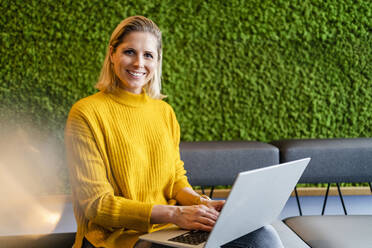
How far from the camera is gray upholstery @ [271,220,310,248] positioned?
129cm

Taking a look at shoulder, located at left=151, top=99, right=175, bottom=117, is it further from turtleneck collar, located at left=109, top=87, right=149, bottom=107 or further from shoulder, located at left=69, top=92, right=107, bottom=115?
shoulder, located at left=69, top=92, right=107, bottom=115

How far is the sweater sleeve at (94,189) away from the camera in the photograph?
99 centimetres

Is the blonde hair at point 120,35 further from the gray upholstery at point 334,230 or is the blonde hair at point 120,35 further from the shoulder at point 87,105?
the gray upholstery at point 334,230

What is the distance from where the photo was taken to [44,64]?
3020mm

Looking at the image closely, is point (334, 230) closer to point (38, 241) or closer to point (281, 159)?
point (281, 159)

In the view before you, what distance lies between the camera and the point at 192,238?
0.92 metres

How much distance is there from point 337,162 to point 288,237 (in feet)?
3.51

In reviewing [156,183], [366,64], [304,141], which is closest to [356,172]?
[304,141]

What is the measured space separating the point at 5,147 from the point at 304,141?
94.7 inches

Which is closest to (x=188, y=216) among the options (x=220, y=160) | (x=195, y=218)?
(x=195, y=218)

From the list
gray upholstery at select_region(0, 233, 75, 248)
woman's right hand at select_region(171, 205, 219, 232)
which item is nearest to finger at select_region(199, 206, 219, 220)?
woman's right hand at select_region(171, 205, 219, 232)

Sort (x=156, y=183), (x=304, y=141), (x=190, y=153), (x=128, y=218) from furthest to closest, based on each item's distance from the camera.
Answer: (x=304, y=141) < (x=190, y=153) < (x=156, y=183) < (x=128, y=218)

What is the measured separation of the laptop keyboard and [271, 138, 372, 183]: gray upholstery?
58.4 inches

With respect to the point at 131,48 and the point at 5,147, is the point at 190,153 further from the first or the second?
the point at 5,147
